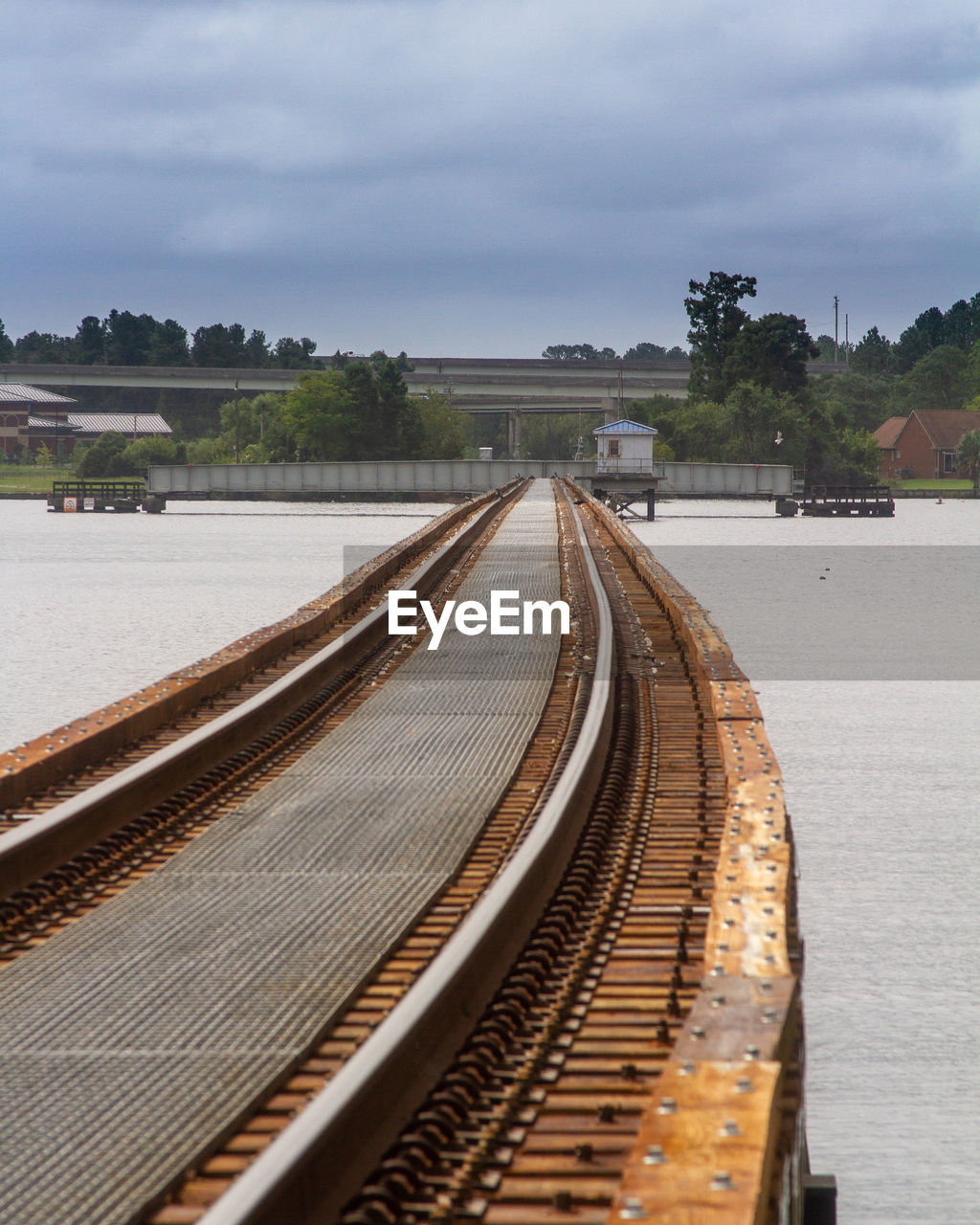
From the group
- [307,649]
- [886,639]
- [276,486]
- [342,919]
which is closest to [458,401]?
[276,486]

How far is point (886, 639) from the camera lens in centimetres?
2277

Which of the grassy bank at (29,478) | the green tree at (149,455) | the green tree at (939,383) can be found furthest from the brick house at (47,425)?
the green tree at (939,383)

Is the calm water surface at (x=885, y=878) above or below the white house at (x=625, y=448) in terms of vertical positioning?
below

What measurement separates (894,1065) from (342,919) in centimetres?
264

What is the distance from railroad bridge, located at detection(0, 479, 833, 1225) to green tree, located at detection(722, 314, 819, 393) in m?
107

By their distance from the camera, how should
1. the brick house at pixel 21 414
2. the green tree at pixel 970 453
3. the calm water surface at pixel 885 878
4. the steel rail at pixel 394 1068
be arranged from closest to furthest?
the steel rail at pixel 394 1068, the calm water surface at pixel 885 878, the green tree at pixel 970 453, the brick house at pixel 21 414

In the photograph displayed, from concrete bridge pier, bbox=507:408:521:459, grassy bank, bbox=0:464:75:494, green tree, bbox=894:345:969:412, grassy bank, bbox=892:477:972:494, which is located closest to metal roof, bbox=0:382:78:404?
grassy bank, bbox=0:464:75:494

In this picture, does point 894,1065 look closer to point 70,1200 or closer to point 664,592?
point 70,1200

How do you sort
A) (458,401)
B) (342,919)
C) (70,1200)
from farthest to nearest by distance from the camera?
(458,401), (342,919), (70,1200)

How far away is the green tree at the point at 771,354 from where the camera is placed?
11412cm

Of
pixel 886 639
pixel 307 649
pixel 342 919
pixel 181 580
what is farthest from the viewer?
pixel 181 580

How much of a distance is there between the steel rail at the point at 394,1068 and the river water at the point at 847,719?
64.7 inches

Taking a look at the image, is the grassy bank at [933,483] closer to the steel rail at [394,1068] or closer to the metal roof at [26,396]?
the metal roof at [26,396]

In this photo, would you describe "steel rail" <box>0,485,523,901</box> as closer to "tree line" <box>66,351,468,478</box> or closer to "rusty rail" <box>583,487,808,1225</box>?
"rusty rail" <box>583,487,808,1225</box>
